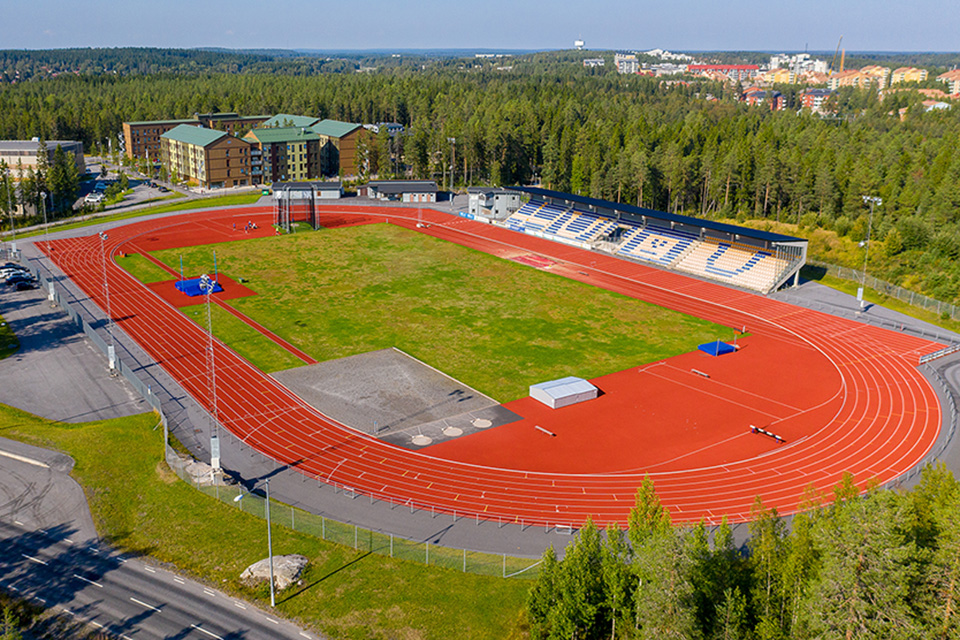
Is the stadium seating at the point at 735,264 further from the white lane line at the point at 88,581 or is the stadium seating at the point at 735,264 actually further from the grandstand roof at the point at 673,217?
the white lane line at the point at 88,581

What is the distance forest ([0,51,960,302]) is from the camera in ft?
314

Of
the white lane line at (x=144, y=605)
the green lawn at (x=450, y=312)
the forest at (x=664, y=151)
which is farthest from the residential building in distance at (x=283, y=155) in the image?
the white lane line at (x=144, y=605)

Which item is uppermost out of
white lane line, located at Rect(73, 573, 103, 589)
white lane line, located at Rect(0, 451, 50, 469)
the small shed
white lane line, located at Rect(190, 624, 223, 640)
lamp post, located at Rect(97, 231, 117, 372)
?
lamp post, located at Rect(97, 231, 117, 372)

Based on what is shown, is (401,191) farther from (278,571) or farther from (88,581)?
(88,581)

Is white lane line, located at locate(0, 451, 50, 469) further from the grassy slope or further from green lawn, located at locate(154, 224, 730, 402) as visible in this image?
green lawn, located at locate(154, 224, 730, 402)

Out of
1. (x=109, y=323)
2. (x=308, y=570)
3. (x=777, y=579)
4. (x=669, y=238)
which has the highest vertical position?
(x=669, y=238)

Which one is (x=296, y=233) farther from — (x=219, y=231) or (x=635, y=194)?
(x=635, y=194)

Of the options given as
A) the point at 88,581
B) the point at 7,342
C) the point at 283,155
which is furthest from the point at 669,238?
the point at 283,155

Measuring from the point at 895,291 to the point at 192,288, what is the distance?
71015 millimetres

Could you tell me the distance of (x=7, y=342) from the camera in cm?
5569

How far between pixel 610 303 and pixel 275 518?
4506cm

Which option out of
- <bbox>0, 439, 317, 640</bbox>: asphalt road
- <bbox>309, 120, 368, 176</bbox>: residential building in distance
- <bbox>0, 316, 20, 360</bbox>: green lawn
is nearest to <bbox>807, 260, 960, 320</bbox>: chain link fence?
<bbox>0, 439, 317, 640</bbox>: asphalt road

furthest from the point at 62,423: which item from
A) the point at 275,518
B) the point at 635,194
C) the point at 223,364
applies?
the point at 635,194

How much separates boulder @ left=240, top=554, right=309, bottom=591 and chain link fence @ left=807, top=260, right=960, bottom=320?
209 feet
